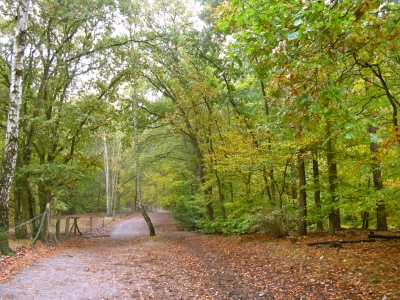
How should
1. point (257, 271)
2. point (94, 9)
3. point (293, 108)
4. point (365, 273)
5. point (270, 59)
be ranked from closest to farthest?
point (293, 108)
point (270, 59)
point (365, 273)
point (257, 271)
point (94, 9)

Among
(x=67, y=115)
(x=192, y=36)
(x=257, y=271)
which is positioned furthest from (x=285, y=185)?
(x=67, y=115)

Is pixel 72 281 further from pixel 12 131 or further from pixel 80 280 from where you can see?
pixel 12 131

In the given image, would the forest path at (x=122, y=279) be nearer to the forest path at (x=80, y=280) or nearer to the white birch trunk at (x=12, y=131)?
the forest path at (x=80, y=280)

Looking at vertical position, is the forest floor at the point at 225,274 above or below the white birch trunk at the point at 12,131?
below

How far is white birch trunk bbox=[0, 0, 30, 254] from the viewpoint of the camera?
831cm

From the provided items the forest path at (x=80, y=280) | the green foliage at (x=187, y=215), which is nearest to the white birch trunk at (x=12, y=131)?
the forest path at (x=80, y=280)

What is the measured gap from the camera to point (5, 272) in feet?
21.6

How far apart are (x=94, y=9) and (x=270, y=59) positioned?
1095 centimetres

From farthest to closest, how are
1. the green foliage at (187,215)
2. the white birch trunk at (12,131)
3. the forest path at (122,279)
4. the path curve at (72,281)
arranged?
the green foliage at (187,215), the white birch trunk at (12,131), the forest path at (122,279), the path curve at (72,281)

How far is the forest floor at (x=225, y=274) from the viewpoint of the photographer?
5.55 m

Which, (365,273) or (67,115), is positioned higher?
(67,115)

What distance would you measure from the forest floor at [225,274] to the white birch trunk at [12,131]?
1.08 meters

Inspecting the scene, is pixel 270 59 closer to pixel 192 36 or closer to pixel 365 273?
pixel 365 273

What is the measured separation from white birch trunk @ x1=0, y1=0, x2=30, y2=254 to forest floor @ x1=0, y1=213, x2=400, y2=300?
3.56 ft
